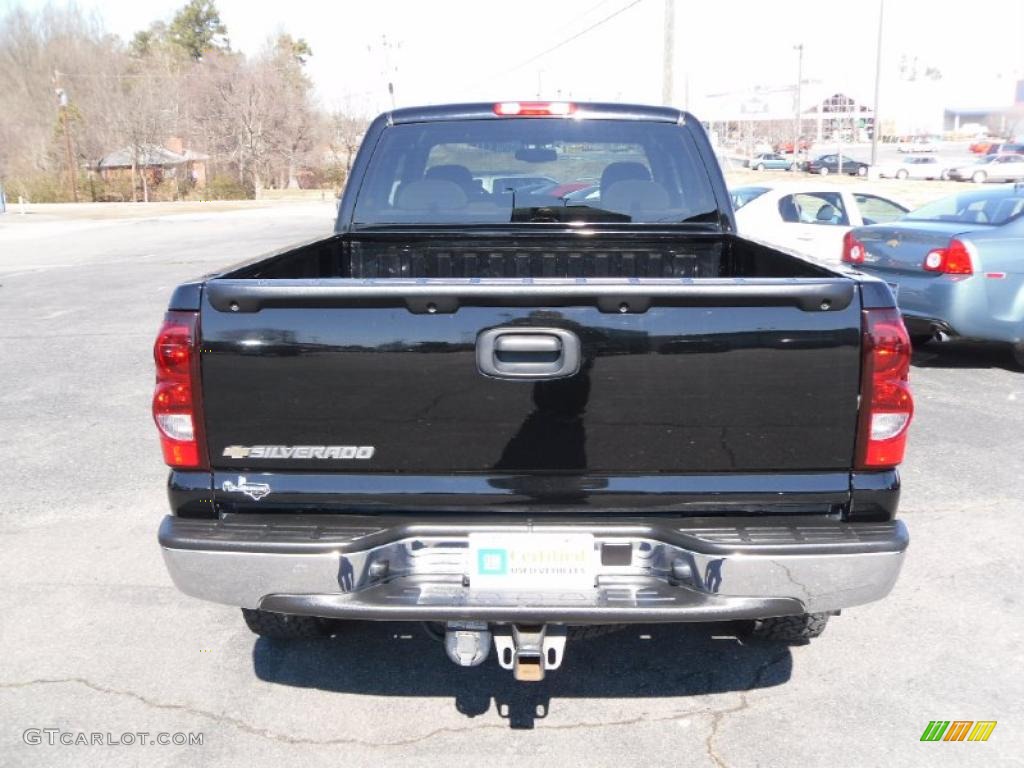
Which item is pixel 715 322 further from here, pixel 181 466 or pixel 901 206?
pixel 901 206

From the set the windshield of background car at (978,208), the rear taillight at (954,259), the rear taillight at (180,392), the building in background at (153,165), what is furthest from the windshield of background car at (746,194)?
the building in background at (153,165)

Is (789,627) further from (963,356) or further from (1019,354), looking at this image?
(963,356)

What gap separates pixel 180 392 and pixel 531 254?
2076 mm

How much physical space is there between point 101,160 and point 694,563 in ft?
203

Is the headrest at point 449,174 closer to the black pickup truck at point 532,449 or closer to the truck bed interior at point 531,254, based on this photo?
the truck bed interior at point 531,254

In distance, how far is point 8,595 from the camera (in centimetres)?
405

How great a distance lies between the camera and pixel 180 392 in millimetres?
2623

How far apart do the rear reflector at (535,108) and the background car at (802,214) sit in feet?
24.8

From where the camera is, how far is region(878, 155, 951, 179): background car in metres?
51.2

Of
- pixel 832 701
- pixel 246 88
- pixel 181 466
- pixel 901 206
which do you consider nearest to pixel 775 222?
pixel 901 206

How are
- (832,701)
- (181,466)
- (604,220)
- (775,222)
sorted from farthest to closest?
(775,222), (604,220), (832,701), (181,466)

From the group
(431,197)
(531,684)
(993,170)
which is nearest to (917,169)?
(993,170)

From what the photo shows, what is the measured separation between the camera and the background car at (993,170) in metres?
46.7

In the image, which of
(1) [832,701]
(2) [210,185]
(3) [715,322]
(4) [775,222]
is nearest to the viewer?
(3) [715,322]
